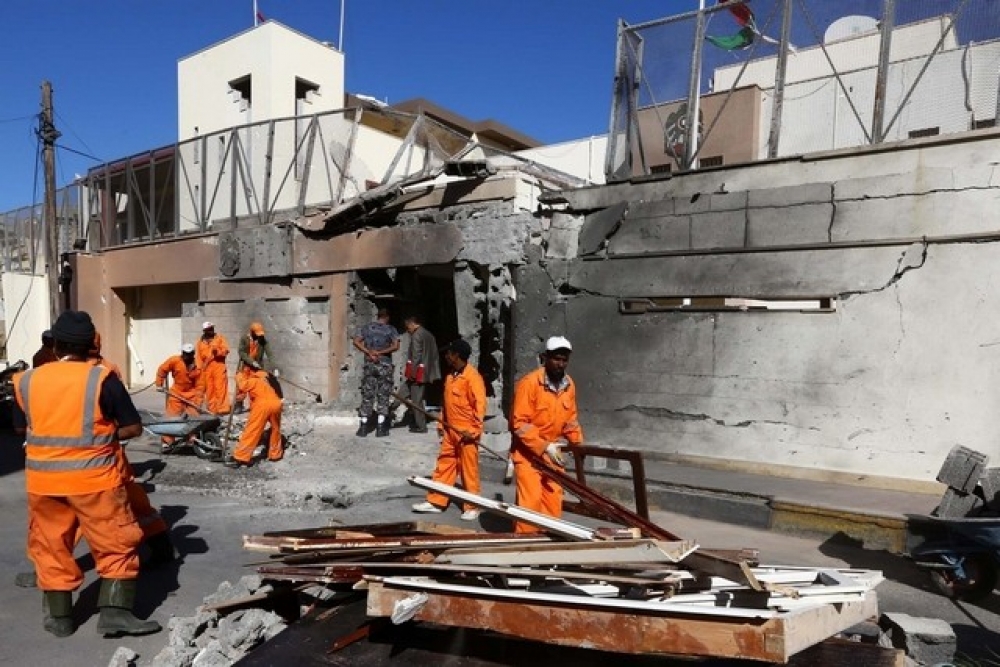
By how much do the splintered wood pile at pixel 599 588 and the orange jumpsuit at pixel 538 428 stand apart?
164 centimetres

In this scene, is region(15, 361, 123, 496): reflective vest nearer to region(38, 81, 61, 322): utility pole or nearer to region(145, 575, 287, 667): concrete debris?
region(145, 575, 287, 667): concrete debris

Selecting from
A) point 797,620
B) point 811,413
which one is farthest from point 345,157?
Answer: point 797,620

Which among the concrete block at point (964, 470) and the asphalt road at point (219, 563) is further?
the concrete block at point (964, 470)

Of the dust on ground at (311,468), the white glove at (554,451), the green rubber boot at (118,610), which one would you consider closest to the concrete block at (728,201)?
the dust on ground at (311,468)

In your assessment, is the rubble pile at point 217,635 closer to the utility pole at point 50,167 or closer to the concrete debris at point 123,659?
the concrete debris at point 123,659

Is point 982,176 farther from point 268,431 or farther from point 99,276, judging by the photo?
point 99,276

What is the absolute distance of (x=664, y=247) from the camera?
7750 millimetres

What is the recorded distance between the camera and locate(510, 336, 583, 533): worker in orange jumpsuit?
4820 millimetres

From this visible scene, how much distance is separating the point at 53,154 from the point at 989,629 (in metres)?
20.0

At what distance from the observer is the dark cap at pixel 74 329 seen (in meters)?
3.60

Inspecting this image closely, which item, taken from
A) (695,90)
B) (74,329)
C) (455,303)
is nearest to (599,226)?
(695,90)

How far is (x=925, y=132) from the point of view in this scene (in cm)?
681

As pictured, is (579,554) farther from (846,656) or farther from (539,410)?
(539,410)

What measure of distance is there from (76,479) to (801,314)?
6.31m
